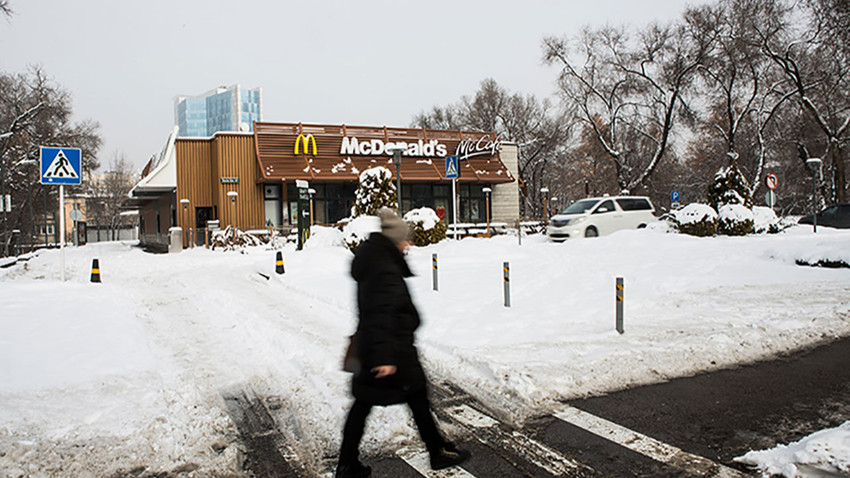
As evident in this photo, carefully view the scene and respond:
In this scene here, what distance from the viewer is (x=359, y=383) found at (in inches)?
141

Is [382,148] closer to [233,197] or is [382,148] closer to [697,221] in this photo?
[233,197]

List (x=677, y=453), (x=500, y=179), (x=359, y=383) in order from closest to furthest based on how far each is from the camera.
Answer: (x=359, y=383) → (x=677, y=453) → (x=500, y=179)

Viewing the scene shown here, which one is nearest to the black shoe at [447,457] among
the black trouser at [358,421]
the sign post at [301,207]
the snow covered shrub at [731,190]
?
the black trouser at [358,421]

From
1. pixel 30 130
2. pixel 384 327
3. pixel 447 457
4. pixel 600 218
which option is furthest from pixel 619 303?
pixel 30 130

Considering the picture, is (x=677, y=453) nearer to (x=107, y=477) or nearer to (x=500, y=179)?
(x=107, y=477)

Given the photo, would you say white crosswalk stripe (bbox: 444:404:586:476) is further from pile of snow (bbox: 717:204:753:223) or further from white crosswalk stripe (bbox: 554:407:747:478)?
pile of snow (bbox: 717:204:753:223)

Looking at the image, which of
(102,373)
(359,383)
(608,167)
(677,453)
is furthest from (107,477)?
(608,167)

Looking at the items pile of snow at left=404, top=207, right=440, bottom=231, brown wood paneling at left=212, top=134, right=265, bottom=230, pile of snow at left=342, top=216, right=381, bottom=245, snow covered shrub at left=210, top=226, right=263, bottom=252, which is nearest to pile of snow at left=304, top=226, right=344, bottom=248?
pile of snow at left=342, top=216, right=381, bottom=245

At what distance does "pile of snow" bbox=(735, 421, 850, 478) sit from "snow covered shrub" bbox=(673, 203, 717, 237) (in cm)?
1740

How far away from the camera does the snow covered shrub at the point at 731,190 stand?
22.7m

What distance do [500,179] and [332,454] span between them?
34.8 meters

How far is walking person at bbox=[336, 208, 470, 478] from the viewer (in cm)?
355

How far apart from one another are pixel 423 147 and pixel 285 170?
923 cm

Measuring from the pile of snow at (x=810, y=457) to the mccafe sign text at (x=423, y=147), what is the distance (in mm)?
A: 31068
